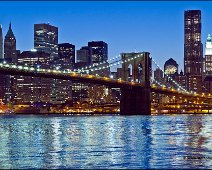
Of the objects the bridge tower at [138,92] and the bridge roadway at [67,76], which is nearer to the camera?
the bridge roadway at [67,76]

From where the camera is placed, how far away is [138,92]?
8762cm

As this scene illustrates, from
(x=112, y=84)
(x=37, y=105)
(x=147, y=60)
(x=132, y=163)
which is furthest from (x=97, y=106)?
(x=132, y=163)

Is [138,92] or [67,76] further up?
[67,76]

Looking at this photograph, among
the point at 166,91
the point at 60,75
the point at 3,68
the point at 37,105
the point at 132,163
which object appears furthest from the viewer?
the point at 37,105

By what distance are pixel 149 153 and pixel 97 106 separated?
4451 inches

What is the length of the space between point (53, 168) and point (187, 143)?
40.9ft

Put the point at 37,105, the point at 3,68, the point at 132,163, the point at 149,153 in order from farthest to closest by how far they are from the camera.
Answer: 1. the point at 37,105
2. the point at 3,68
3. the point at 149,153
4. the point at 132,163

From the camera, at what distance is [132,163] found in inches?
899

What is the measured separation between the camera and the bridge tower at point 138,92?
87562 millimetres

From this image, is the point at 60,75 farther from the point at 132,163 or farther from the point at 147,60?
the point at 132,163

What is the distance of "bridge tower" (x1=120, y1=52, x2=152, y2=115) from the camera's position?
87.6 metres

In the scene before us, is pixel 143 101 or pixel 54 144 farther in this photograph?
pixel 143 101

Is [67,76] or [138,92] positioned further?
[138,92]

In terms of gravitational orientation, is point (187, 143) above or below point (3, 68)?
below
